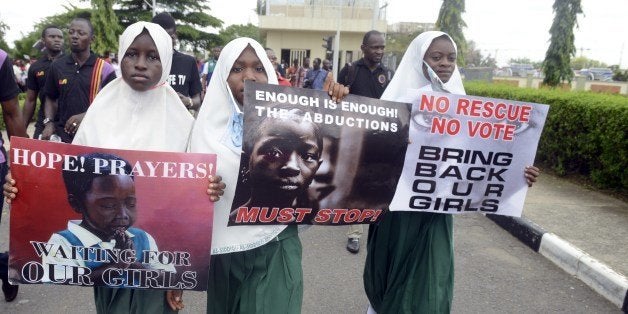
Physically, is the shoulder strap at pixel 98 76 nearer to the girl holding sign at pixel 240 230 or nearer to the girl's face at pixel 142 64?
the girl's face at pixel 142 64

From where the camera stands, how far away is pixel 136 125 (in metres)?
2.16

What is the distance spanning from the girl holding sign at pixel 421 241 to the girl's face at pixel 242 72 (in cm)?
79

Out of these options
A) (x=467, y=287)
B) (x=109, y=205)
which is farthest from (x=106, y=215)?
(x=467, y=287)

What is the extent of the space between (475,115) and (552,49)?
→ 16.3m

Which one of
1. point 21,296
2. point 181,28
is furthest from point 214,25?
point 21,296

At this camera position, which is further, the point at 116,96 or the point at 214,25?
the point at 214,25

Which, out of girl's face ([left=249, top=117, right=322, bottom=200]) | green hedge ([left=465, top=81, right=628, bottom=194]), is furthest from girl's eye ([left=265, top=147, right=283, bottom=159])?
green hedge ([left=465, top=81, right=628, bottom=194])

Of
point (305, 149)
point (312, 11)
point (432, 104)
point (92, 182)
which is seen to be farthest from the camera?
point (312, 11)

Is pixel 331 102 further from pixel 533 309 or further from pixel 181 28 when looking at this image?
pixel 181 28

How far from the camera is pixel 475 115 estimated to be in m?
2.54

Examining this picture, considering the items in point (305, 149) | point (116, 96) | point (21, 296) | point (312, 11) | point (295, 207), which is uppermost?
point (312, 11)

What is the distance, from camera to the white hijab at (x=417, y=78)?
271 centimetres

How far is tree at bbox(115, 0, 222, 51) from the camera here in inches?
1448

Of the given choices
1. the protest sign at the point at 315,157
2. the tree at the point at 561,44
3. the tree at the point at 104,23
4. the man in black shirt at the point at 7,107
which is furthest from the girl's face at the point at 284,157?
the tree at the point at 104,23
